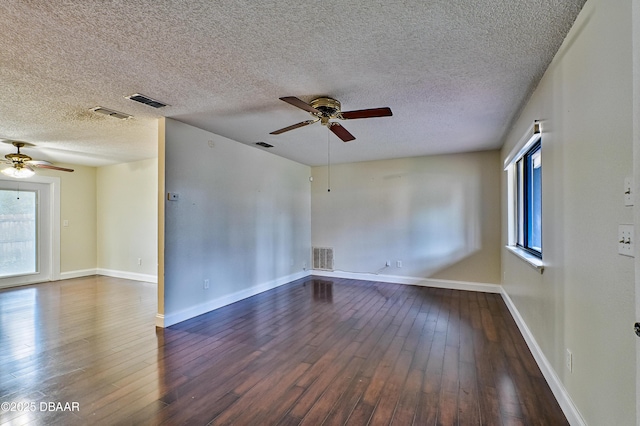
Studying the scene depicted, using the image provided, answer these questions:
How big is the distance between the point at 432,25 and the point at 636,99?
1.14 meters

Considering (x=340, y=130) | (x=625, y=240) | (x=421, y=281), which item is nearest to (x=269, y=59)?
(x=340, y=130)

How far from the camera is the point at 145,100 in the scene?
298cm

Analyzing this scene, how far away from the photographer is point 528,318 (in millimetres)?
3004

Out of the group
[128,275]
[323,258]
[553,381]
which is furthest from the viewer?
[323,258]

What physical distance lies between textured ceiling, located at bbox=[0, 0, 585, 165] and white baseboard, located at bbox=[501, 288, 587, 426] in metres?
2.29

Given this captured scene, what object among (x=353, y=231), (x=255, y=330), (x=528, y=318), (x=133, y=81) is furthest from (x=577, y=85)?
(x=353, y=231)

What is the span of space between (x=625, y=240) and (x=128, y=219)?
7439 mm

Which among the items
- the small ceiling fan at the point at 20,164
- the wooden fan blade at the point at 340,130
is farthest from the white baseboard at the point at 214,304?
the small ceiling fan at the point at 20,164

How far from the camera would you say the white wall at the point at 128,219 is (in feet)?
19.9

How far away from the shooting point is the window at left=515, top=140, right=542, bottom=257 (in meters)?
3.12

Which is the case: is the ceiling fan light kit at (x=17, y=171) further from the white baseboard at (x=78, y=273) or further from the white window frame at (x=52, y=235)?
the white baseboard at (x=78, y=273)

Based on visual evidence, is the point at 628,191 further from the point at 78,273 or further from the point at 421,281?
the point at 78,273

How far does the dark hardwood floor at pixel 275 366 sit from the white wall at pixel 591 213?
56cm

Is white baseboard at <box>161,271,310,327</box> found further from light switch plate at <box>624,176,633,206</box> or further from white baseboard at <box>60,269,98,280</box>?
white baseboard at <box>60,269,98,280</box>
